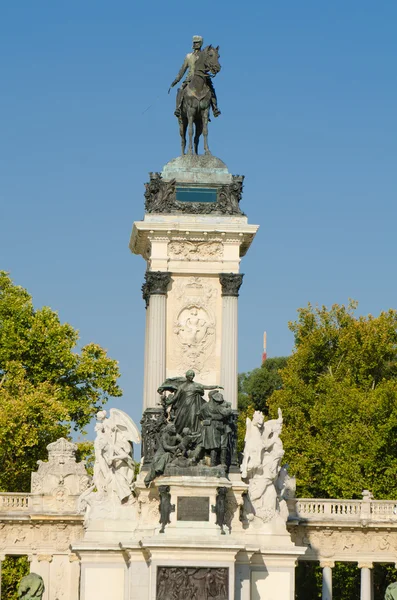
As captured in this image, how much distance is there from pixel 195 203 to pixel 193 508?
7761 millimetres

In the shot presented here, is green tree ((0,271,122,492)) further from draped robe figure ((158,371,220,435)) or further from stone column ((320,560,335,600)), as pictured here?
draped robe figure ((158,371,220,435))

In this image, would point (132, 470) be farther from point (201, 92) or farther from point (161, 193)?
point (201, 92)

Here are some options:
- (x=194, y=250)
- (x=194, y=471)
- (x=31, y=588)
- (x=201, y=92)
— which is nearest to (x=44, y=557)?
(x=194, y=471)

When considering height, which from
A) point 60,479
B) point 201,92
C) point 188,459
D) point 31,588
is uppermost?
point 201,92

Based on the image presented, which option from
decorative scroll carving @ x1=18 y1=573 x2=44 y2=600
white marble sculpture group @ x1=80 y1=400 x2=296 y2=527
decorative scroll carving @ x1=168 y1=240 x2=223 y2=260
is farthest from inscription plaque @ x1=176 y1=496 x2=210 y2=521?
decorative scroll carving @ x1=18 y1=573 x2=44 y2=600

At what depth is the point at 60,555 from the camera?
50.8 m

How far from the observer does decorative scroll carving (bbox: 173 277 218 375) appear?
4359 centimetres

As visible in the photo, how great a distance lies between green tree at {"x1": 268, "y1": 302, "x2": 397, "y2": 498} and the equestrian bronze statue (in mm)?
17324

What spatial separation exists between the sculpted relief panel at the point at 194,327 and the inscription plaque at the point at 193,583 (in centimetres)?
507

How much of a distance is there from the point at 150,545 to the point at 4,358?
823 inches

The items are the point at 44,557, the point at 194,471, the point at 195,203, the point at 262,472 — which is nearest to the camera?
the point at 194,471

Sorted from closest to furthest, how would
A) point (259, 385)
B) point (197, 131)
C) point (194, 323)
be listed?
point (194, 323) < point (197, 131) < point (259, 385)

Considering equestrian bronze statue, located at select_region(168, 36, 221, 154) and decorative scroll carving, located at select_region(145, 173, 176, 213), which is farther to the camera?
equestrian bronze statue, located at select_region(168, 36, 221, 154)

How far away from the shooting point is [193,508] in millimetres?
41125
